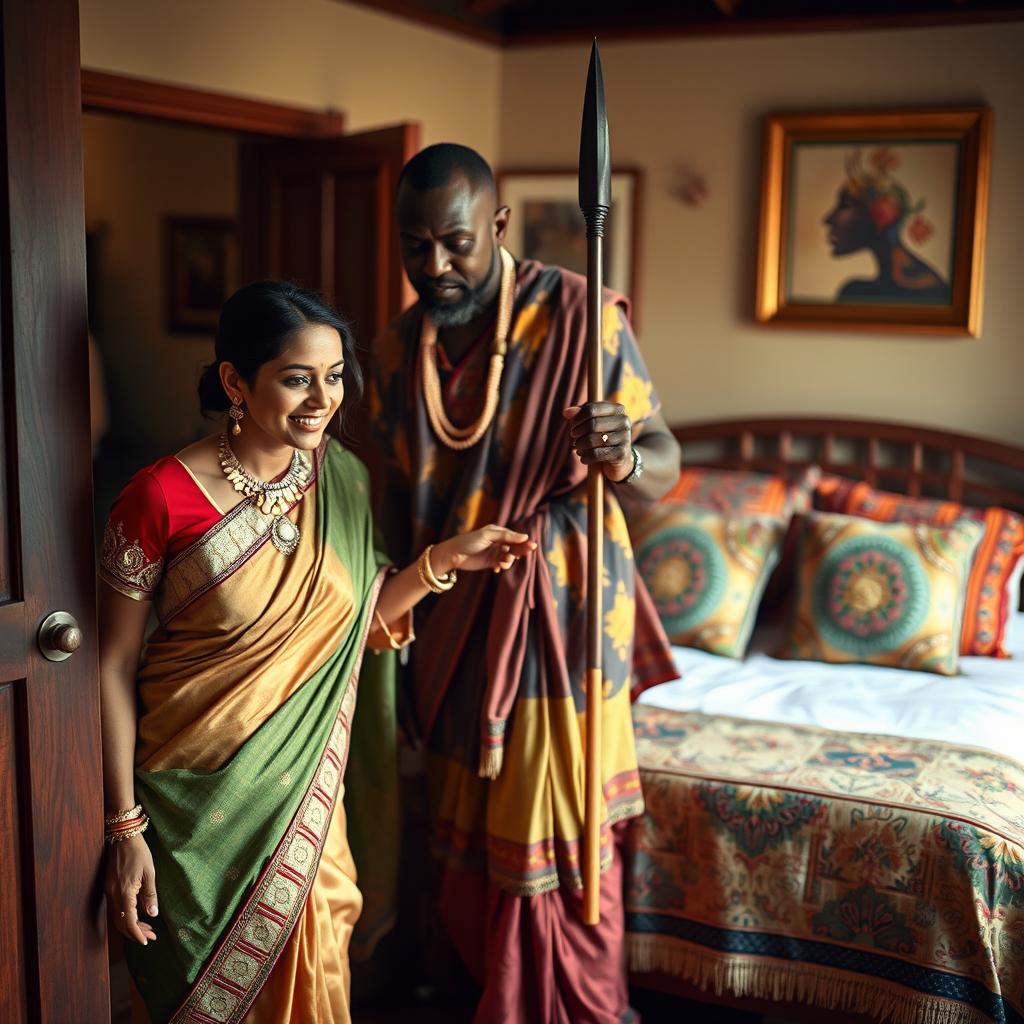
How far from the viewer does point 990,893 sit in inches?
91.2

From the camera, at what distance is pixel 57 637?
1766 mm

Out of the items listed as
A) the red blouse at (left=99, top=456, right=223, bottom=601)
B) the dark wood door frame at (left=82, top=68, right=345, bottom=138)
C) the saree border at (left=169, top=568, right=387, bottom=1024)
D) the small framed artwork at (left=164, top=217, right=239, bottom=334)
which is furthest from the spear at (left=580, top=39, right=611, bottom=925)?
the small framed artwork at (left=164, top=217, right=239, bottom=334)

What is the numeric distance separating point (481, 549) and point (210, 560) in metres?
0.49

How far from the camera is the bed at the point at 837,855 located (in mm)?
2326

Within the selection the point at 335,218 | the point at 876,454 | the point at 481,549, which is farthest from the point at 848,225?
the point at 481,549

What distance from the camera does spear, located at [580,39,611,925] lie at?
6.56ft

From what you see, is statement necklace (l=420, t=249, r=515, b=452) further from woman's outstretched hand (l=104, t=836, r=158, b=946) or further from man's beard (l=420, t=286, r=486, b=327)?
woman's outstretched hand (l=104, t=836, r=158, b=946)

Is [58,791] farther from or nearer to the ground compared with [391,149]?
nearer to the ground

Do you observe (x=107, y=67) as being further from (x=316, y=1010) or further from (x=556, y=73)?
(x=316, y=1010)

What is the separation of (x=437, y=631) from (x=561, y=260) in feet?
7.80

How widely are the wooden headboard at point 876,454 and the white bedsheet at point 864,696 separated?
62cm

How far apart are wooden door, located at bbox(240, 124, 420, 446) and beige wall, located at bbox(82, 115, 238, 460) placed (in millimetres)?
1517

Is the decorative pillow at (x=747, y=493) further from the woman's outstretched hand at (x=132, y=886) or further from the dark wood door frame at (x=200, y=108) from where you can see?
the woman's outstretched hand at (x=132, y=886)

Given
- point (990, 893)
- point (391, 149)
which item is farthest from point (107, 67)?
point (990, 893)
